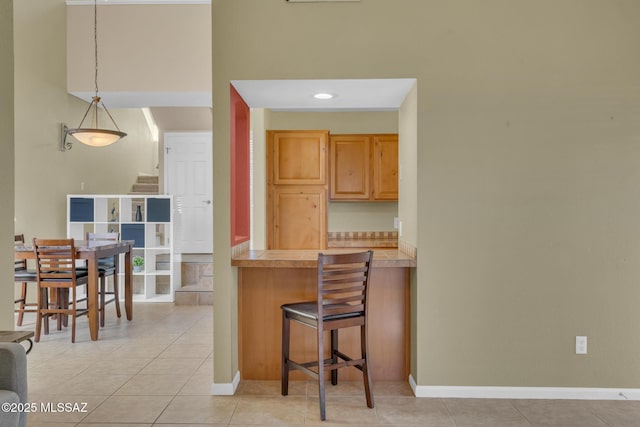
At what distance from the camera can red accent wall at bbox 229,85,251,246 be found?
304 cm

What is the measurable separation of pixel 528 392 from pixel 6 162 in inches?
130

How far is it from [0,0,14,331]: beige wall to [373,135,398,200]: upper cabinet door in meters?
3.84

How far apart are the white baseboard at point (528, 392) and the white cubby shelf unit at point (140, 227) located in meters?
4.13

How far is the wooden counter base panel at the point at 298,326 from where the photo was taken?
3.22 m

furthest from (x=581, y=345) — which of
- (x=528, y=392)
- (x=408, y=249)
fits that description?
(x=408, y=249)

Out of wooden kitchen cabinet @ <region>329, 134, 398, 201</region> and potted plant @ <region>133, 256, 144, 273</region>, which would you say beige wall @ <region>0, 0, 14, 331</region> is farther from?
potted plant @ <region>133, 256, 144, 273</region>

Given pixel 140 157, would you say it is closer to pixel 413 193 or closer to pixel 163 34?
pixel 163 34

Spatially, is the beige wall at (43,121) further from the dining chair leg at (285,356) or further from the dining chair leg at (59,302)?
the dining chair leg at (285,356)

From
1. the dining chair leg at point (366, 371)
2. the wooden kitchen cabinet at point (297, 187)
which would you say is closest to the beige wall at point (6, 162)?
the dining chair leg at point (366, 371)

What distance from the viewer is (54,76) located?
218 inches

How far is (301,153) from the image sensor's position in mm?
5285

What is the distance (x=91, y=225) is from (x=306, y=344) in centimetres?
454

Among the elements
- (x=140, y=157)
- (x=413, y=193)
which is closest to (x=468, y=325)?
(x=413, y=193)

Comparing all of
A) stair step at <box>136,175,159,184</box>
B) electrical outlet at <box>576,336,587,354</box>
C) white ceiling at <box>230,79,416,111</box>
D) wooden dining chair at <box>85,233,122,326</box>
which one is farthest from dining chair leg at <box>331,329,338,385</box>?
stair step at <box>136,175,159,184</box>
